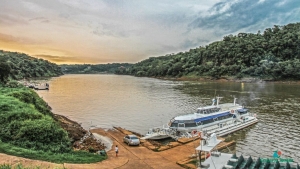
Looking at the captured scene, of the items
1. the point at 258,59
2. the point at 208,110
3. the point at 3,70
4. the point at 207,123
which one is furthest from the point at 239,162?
the point at 258,59

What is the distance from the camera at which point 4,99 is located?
3284 cm

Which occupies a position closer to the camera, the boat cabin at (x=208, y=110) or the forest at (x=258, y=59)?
the boat cabin at (x=208, y=110)

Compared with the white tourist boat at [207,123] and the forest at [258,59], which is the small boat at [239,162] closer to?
the white tourist boat at [207,123]

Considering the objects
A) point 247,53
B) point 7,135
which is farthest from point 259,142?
point 247,53

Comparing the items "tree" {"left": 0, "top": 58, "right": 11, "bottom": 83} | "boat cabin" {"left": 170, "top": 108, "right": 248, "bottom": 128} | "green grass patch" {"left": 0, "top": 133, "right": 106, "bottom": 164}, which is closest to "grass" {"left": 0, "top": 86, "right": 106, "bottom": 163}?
"green grass patch" {"left": 0, "top": 133, "right": 106, "bottom": 164}

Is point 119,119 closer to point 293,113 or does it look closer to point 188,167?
A: point 188,167

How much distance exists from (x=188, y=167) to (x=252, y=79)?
138848 mm

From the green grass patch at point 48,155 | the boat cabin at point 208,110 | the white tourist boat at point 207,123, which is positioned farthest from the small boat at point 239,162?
the boat cabin at point 208,110

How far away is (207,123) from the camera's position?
41906 mm

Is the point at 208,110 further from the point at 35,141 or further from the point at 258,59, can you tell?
the point at 258,59

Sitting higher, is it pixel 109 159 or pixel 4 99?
pixel 4 99

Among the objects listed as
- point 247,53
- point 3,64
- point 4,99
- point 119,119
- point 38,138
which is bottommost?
point 119,119

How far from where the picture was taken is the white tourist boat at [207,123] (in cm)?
3922

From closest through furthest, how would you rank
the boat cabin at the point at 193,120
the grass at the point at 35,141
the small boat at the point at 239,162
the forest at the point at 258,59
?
the small boat at the point at 239,162 < the grass at the point at 35,141 < the boat cabin at the point at 193,120 < the forest at the point at 258,59
